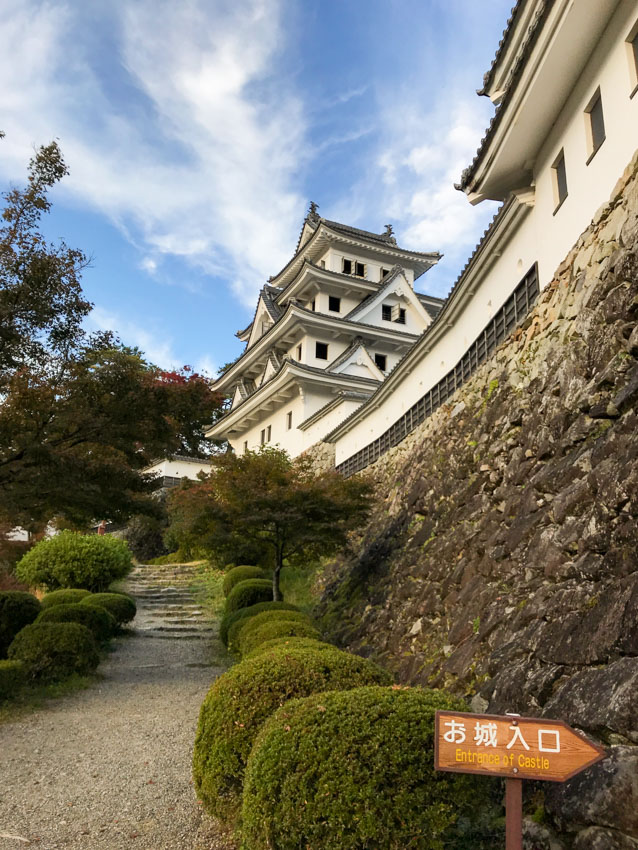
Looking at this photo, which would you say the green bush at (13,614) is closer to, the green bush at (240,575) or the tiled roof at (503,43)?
the green bush at (240,575)

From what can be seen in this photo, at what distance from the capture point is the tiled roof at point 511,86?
605 cm

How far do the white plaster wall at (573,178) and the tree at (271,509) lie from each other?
3543 millimetres

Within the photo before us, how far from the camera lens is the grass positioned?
26.7 feet

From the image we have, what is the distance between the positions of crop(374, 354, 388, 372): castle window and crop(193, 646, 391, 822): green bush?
21.0 m

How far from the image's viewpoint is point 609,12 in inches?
233

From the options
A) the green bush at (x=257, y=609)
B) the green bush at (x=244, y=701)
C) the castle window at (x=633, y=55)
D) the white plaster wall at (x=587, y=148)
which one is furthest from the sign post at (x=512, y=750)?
the green bush at (x=257, y=609)

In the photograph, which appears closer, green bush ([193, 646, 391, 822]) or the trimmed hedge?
green bush ([193, 646, 391, 822])

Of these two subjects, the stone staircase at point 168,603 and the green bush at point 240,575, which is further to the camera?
the green bush at point 240,575

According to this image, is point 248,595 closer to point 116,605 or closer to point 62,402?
point 116,605

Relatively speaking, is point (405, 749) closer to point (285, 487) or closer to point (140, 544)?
point (285, 487)

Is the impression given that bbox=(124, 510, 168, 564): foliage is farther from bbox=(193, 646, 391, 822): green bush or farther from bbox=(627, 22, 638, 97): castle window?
bbox=(627, 22, 638, 97): castle window

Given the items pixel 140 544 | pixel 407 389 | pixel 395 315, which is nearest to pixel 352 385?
pixel 395 315

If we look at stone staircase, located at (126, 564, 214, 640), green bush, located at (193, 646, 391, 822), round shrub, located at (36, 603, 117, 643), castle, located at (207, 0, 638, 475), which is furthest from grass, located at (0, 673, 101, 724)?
castle, located at (207, 0, 638, 475)

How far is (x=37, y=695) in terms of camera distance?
8969 millimetres
